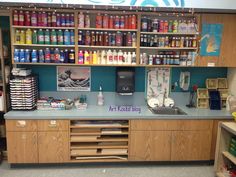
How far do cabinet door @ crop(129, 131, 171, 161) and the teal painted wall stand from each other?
812 millimetres

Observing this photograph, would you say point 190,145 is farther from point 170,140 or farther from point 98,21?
point 98,21

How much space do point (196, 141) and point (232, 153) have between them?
476 mm

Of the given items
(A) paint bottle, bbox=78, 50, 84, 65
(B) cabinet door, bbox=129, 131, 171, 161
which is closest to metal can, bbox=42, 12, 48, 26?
(A) paint bottle, bbox=78, 50, 84, 65

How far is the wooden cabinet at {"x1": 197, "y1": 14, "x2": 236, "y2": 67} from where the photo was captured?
3211mm

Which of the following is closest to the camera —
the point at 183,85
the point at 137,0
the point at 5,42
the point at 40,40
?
the point at 137,0

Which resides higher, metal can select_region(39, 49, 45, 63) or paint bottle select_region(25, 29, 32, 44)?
paint bottle select_region(25, 29, 32, 44)

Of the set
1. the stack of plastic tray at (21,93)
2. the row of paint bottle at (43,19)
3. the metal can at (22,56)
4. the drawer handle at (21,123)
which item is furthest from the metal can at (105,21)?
the drawer handle at (21,123)

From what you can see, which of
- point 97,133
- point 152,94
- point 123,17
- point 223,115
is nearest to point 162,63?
point 152,94

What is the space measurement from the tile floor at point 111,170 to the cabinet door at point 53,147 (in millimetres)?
157

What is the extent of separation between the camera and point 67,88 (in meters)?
3.53

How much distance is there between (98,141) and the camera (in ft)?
10.3

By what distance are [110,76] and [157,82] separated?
77cm

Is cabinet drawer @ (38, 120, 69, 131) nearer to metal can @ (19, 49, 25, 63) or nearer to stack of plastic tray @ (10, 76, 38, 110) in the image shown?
stack of plastic tray @ (10, 76, 38, 110)

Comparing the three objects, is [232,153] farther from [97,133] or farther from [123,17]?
[123,17]
